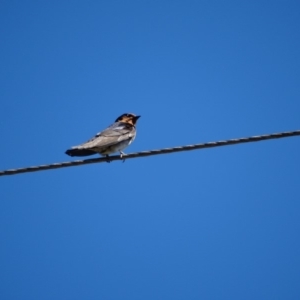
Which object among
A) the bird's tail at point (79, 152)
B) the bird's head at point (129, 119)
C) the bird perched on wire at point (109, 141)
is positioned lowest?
the bird's tail at point (79, 152)

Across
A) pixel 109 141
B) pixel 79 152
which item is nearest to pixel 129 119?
pixel 109 141

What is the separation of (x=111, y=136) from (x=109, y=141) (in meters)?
0.27

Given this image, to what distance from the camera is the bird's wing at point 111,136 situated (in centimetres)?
805

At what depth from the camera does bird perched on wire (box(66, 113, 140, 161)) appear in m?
7.87

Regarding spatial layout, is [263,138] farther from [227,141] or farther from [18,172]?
[18,172]

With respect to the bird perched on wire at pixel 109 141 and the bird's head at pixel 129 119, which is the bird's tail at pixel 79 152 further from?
the bird's head at pixel 129 119

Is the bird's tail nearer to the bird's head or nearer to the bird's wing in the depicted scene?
the bird's wing

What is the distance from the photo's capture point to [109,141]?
8.35 metres

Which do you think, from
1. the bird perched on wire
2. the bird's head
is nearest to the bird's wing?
the bird perched on wire

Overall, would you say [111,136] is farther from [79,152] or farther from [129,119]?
[129,119]

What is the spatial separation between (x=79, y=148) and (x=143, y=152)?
7.88 feet

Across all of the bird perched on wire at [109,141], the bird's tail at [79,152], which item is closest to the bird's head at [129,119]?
the bird perched on wire at [109,141]

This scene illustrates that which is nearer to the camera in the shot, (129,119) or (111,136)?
(111,136)

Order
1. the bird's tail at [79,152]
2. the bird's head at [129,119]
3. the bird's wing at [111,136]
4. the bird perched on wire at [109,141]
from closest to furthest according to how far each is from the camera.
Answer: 1. the bird's tail at [79,152]
2. the bird perched on wire at [109,141]
3. the bird's wing at [111,136]
4. the bird's head at [129,119]
